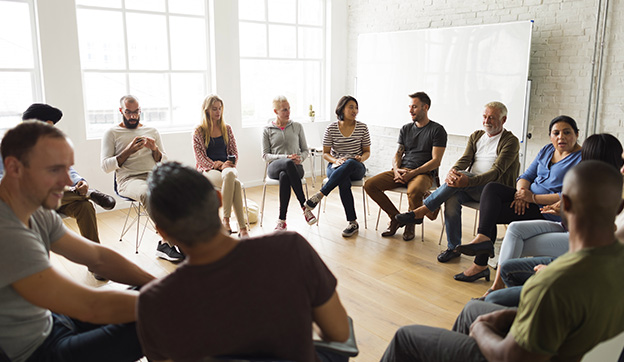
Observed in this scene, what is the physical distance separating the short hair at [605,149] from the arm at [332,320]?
7.02 ft

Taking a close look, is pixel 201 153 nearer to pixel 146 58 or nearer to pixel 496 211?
pixel 146 58

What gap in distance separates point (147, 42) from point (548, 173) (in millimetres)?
4499

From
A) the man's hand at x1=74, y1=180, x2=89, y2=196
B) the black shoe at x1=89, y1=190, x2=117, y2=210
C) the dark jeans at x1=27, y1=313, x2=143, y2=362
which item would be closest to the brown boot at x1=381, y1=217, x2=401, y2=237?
the black shoe at x1=89, y1=190, x2=117, y2=210

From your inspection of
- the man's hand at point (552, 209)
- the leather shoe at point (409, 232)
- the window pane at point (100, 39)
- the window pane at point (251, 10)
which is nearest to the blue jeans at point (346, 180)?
the leather shoe at point (409, 232)

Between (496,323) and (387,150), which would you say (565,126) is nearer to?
(496,323)

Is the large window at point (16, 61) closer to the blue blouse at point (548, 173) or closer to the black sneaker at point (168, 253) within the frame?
the black sneaker at point (168, 253)

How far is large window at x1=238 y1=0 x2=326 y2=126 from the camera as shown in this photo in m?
6.55

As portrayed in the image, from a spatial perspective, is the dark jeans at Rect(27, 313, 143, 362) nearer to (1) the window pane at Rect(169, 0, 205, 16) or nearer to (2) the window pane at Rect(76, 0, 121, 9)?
(2) the window pane at Rect(76, 0, 121, 9)

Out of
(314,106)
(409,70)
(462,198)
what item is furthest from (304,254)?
(314,106)

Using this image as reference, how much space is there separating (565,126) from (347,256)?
1856mm

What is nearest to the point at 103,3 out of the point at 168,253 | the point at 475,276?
the point at 168,253

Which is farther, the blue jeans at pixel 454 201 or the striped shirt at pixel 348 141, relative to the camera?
the striped shirt at pixel 348 141

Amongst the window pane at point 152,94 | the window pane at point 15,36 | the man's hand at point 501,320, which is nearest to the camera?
the man's hand at point 501,320

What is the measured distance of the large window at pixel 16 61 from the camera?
4777mm
